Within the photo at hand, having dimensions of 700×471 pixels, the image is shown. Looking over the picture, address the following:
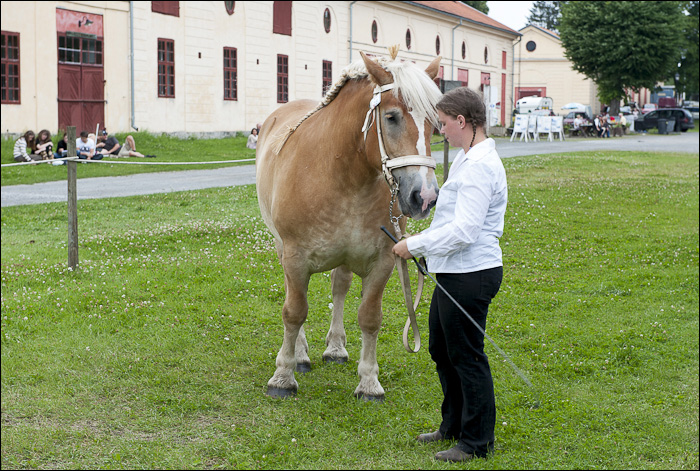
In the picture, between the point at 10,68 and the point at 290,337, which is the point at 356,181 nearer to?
the point at 290,337

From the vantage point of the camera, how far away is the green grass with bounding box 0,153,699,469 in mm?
4484

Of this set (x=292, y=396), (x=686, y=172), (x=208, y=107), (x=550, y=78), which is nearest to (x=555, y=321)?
(x=292, y=396)

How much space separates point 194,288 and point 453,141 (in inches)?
192

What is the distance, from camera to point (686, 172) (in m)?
21.2

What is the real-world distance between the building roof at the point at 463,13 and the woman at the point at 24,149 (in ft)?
98.4

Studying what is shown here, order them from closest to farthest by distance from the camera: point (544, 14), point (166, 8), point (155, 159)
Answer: point (155, 159)
point (166, 8)
point (544, 14)

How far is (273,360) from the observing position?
241 inches

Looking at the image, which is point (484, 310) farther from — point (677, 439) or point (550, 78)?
point (550, 78)

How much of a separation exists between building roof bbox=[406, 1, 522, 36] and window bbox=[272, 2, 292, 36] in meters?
11.8

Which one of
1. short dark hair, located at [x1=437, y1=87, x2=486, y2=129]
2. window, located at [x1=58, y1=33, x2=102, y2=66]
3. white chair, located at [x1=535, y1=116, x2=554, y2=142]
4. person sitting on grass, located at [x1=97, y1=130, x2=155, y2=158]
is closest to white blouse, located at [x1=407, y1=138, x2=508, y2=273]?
short dark hair, located at [x1=437, y1=87, x2=486, y2=129]

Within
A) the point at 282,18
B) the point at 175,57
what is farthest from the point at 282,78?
the point at 175,57

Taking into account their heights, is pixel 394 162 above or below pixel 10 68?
below

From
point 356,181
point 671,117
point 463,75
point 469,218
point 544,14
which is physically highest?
point 544,14

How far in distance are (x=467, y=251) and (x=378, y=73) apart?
1.27 metres
